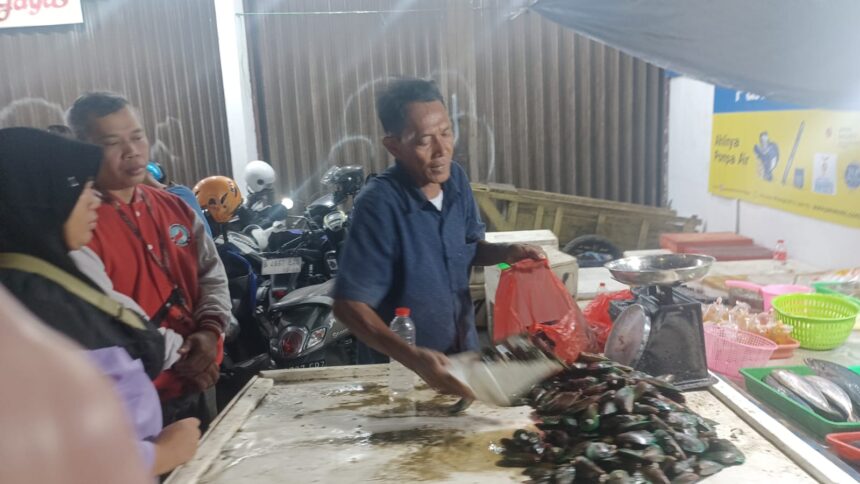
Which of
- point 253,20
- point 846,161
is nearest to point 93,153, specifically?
point 846,161

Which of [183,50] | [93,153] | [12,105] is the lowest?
[93,153]

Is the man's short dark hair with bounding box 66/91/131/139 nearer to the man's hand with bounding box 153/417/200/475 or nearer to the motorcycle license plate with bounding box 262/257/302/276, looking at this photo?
the man's hand with bounding box 153/417/200/475

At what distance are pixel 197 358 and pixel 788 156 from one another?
155 inches

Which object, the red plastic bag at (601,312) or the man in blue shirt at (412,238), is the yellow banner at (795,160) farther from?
the man in blue shirt at (412,238)

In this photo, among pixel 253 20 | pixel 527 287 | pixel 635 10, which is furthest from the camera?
pixel 253 20

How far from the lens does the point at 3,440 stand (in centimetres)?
28

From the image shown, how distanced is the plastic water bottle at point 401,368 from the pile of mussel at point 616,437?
0.47m

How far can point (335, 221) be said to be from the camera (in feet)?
14.8

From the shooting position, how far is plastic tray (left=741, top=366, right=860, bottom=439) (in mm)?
1791

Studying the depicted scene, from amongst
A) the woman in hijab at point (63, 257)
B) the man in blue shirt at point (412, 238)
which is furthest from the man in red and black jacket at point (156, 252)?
the man in blue shirt at point (412, 238)

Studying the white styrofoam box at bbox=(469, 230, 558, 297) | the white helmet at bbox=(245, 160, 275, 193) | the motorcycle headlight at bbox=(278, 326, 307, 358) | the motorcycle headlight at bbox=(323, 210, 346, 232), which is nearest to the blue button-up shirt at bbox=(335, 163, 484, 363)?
the motorcycle headlight at bbox=(278, 326, 307, 358)

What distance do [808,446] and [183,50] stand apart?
7118mm

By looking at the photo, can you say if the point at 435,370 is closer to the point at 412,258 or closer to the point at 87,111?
the point at 412,258

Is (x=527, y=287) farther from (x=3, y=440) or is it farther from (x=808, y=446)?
(x=3, y=440)
